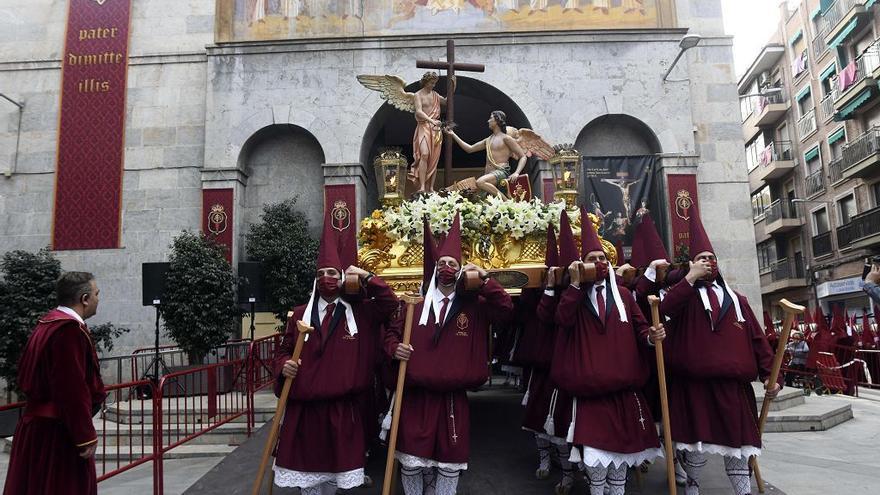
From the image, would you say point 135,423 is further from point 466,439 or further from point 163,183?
point 163,183

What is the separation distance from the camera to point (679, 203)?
1419 centimetres

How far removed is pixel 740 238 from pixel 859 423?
6.48 m

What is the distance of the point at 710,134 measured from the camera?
14.9m

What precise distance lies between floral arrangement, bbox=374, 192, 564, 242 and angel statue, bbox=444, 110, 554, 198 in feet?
2.71

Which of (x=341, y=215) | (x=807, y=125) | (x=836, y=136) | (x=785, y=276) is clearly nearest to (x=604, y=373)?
(x=341, y=215)

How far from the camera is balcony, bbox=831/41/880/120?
75.9 feet

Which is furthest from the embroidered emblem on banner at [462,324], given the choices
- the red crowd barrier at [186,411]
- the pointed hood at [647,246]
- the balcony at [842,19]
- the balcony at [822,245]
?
the balcony at [822,245]

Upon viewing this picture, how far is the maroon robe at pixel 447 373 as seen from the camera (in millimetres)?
4430

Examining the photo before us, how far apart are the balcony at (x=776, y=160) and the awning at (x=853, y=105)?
503 centimetres

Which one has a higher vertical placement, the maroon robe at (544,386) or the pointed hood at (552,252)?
the pointed hood at (552,252)

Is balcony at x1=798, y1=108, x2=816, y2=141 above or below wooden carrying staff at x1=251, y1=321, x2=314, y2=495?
above

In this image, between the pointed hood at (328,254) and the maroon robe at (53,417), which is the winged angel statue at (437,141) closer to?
the pointed hood at (328,254)

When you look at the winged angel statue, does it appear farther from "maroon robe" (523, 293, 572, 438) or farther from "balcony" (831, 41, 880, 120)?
"balcony" (831, 41, 880, 120)

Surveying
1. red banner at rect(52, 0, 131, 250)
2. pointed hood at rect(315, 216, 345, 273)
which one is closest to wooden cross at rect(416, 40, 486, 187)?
pointed hood at rect(315, 216, 345, 273)
